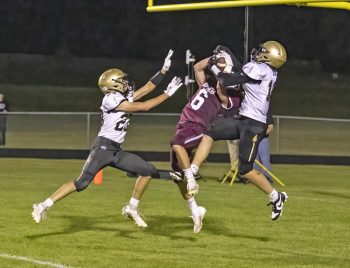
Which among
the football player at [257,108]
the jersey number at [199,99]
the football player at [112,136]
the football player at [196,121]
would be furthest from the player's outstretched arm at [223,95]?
the football player at [112,136]

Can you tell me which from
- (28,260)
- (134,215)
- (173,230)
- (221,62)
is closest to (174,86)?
(221,62)

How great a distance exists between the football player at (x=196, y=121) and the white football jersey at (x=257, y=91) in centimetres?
61

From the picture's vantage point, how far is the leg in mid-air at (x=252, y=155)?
468 inches

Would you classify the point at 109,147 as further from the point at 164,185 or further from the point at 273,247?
the point at 164,185

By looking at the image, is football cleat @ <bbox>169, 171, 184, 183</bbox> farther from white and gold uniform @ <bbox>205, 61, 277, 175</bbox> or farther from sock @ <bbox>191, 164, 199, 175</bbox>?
white and gold uniform @ <bbox>205, 61, 277, 175</bbox>

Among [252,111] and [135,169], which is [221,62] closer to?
[252,111]

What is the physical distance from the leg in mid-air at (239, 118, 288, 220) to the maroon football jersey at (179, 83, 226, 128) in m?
0.99

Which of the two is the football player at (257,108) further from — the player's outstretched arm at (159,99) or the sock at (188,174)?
the player's outstretched arm at (159,99)

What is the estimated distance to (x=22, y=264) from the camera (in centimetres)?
1024

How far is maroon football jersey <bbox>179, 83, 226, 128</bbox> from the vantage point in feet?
42.3

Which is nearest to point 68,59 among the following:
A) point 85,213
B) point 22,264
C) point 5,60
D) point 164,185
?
point 5,60

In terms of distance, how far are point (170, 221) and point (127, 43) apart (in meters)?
48.4

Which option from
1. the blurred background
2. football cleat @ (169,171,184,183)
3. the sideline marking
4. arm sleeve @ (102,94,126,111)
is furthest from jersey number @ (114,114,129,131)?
the blurred background

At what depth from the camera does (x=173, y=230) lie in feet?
41.2
